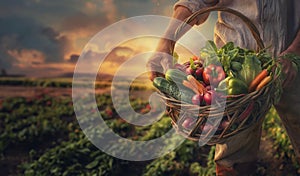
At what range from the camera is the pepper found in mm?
1456

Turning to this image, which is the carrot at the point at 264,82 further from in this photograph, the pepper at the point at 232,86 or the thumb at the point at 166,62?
the thumb at the point at 166,62

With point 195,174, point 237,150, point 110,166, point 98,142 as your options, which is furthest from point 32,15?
point 237,150

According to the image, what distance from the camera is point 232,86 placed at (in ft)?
4.78

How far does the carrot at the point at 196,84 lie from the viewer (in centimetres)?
152

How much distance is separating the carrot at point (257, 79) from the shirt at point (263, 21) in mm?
350

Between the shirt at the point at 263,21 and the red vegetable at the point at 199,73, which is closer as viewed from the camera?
the red vegetable at the point at 199,73

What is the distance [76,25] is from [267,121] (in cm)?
170

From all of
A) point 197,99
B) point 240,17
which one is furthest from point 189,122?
point 240,17

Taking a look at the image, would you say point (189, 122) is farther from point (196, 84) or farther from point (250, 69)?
point (250, 69)

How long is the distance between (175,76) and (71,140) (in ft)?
6.84

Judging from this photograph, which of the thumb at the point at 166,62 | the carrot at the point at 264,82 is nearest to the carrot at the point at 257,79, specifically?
the carrot at the point at 264,82

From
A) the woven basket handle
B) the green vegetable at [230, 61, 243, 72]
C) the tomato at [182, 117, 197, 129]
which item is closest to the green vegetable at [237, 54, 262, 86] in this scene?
the green vegetable at [230, 61, 243, 72]

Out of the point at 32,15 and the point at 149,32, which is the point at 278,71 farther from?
the point at 32,15

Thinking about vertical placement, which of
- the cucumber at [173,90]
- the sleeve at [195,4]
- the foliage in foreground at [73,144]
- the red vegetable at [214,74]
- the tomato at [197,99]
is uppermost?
the sleeve at [195,4]
